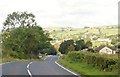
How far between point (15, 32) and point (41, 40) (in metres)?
10.4

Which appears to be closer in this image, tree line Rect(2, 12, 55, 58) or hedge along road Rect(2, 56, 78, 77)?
hedge along road Rect(2, 56, 78, 77)

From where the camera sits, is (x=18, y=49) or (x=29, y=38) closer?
(x=18, y=49)

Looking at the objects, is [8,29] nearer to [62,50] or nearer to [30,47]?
[30,47]

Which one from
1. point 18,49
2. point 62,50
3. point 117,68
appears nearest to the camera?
point 117,68

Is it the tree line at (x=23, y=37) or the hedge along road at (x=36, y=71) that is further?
the tree line at (x=23, y=37)

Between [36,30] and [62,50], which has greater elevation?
[36,30]

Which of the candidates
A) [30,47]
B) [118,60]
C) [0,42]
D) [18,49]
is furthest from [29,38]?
[118,60]

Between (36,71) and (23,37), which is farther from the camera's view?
(23,37)

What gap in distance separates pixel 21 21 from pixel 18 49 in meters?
16.7

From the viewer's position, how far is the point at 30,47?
100562 mm

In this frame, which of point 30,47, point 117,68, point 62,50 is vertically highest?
point 117,68

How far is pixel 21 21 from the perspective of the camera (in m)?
106

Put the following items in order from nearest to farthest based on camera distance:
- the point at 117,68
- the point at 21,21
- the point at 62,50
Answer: the point at 117,68, the point at 21,21, the point at 62,50

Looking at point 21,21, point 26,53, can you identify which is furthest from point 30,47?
point 21,21
